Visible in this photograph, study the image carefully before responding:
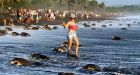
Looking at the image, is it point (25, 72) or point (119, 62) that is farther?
point (119, 62)

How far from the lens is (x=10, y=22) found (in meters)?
60.7

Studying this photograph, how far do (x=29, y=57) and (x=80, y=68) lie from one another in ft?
14.6

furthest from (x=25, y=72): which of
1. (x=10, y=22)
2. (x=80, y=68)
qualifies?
(x=10, y=22)

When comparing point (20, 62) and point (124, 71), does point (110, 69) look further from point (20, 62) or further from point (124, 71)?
point (20, 62)

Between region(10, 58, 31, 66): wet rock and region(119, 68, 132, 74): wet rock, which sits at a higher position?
region(10, 58, 31, 66): wet rock

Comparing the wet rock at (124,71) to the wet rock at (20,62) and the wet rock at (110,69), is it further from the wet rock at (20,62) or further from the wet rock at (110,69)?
the wet rock at (20,62)

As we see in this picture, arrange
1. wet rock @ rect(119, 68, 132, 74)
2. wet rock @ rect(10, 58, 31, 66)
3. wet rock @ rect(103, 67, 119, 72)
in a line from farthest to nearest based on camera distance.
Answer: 1. wet rock @ rect(10, 58, 31, 66)
2. wet rock @ rect(103, 67, 119, 72)
3. wet rock @ rect(119, 68, 132, 74)

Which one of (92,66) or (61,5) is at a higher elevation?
(92,66)

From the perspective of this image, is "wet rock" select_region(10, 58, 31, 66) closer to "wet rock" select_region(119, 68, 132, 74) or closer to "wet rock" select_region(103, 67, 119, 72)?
"wet rock" select_region(103, 67, 119, 72)

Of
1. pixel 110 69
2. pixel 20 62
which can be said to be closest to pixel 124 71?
pixel 110 69

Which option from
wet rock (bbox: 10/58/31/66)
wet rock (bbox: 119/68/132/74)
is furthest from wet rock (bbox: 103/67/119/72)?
wet rock (bbox: 10/58/31/66)

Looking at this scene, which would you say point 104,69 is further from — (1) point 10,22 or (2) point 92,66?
(1) point 10,22

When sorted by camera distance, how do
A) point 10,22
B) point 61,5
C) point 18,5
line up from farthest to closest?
point 61,5
point 18,5
point 10,22

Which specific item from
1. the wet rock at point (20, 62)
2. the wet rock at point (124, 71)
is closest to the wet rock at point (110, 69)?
the wet rock at point (124, 71)
